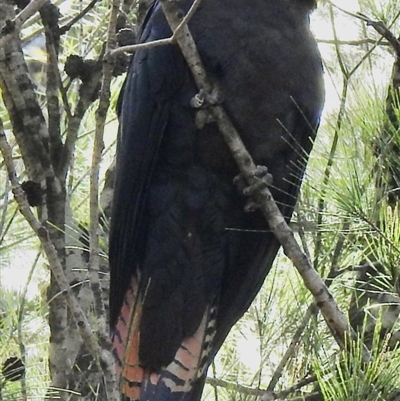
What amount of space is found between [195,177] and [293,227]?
0.28m

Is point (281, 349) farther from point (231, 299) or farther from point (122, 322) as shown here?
point (122, 322)

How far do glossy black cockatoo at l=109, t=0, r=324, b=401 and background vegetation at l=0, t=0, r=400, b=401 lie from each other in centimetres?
7

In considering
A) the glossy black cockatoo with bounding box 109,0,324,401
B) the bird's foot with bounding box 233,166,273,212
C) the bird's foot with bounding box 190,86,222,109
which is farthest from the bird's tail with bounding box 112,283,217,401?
the bird's foot with bounding box 190,86,222,109

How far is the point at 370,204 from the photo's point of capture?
5.93ft

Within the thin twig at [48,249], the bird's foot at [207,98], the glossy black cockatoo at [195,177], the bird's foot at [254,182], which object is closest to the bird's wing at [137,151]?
the glossy black cockatoo at [195,177]

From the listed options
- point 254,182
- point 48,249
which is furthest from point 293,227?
point 48,249

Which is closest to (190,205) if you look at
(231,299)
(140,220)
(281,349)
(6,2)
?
(140,220)

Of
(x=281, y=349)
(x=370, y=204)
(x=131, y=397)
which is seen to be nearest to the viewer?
(x=370, y=204)

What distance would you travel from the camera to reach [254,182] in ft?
6.63

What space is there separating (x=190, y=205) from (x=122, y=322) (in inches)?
12.3

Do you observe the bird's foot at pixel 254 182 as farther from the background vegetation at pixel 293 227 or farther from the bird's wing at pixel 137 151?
the bird's wing at pixel 137 151

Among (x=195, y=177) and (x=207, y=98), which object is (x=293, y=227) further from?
(x=207, y=98)

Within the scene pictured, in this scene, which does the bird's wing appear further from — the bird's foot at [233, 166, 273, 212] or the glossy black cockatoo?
the bird's foot at [233, 166, 273, 212]

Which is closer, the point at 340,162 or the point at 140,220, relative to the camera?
the point at 340,162
